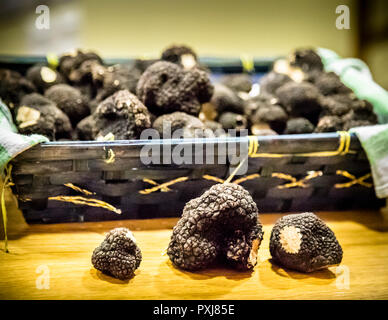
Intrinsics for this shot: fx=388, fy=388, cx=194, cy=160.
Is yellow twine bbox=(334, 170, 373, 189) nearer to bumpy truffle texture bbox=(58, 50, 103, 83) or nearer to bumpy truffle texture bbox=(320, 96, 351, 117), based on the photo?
bumpy truffle texture bbox=(320, 96, 351, 117)

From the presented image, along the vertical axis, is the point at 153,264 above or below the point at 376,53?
below

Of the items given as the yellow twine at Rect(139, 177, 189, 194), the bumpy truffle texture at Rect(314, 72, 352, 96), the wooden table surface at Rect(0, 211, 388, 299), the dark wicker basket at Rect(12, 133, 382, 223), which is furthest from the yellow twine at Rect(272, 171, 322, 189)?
the bumpy truffle texture at Rect(314, 72, 352, 96)

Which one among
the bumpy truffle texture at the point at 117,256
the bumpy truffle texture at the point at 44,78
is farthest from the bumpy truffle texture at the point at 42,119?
the bumpy truffle texture at the point at 117,256

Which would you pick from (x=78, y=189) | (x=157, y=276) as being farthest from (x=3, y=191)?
(x=157, y=276)

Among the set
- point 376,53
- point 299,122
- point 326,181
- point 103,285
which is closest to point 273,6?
point 376,53

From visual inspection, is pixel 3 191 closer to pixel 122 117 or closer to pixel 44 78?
pixel 122 117
